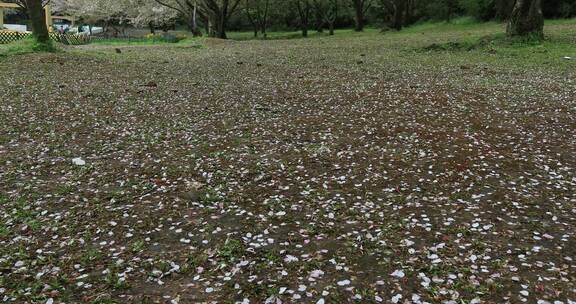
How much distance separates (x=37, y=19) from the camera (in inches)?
1082

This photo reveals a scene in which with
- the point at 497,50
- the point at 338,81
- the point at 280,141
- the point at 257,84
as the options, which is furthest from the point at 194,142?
the point at 497,50

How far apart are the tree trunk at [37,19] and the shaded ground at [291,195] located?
1227 centimetres

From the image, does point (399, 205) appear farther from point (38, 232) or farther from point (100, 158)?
point (100, 158)

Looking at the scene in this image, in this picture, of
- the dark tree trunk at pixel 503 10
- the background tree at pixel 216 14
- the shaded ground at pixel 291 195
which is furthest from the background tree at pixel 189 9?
the shaded ground at pixel 291 195

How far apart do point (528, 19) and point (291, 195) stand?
25294 millimetres

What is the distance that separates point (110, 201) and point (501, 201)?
6447 millimetres

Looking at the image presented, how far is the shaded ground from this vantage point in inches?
219

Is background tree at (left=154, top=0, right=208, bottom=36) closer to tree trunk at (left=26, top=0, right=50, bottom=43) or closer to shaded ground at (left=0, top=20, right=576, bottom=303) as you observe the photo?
tree trunk at (left=26, top=0, right=50, bottom=43)

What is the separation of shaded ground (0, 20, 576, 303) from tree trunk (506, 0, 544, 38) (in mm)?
11822

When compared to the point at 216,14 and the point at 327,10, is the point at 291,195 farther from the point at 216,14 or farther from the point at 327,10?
the point at 327,10

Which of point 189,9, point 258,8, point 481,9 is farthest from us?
point 258,8

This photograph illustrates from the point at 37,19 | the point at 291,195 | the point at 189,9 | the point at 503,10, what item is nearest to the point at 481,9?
the point at 503,10

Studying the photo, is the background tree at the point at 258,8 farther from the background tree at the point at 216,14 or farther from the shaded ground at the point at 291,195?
the shaded ground at the point at 291,195

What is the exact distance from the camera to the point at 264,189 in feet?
27.7
